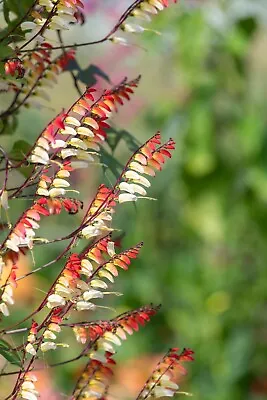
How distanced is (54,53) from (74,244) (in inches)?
17.8

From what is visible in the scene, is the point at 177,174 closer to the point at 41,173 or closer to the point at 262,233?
the point at 262,233

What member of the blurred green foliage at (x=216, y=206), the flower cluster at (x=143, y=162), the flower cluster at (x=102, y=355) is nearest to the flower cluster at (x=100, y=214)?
the flower cluster at (x=143, y=162)

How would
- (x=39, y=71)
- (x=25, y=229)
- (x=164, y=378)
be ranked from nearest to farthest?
(x=25, y=229), (x=164, y=378), (x=39, y=71)

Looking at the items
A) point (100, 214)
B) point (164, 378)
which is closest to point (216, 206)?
point (164, 378)

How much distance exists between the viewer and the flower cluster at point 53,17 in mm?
1161

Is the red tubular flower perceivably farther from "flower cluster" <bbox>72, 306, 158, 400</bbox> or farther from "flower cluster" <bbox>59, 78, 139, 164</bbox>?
"flower cluster" <bbox>72, 306, 158, 400</bbox>

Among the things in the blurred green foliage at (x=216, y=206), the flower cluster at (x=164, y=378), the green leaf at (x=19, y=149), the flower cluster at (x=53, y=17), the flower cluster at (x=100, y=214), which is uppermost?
the blurred green foliage at (x=216, y=206)

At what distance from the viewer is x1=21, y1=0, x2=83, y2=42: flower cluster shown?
1.16 m

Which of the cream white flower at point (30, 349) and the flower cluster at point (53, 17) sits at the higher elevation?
the flower cluster at point (53, 17)

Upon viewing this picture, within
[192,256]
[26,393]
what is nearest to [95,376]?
[26,393]

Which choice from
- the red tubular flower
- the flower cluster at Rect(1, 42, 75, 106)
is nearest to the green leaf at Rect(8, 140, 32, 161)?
the flower cluster at Rect(1, 42, 75, 106)

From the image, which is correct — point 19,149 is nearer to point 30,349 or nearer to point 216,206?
point 30,349

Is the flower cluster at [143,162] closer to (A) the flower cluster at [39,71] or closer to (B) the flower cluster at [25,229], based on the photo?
(B) the flower cluster at [25,229]

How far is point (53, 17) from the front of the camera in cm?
118
